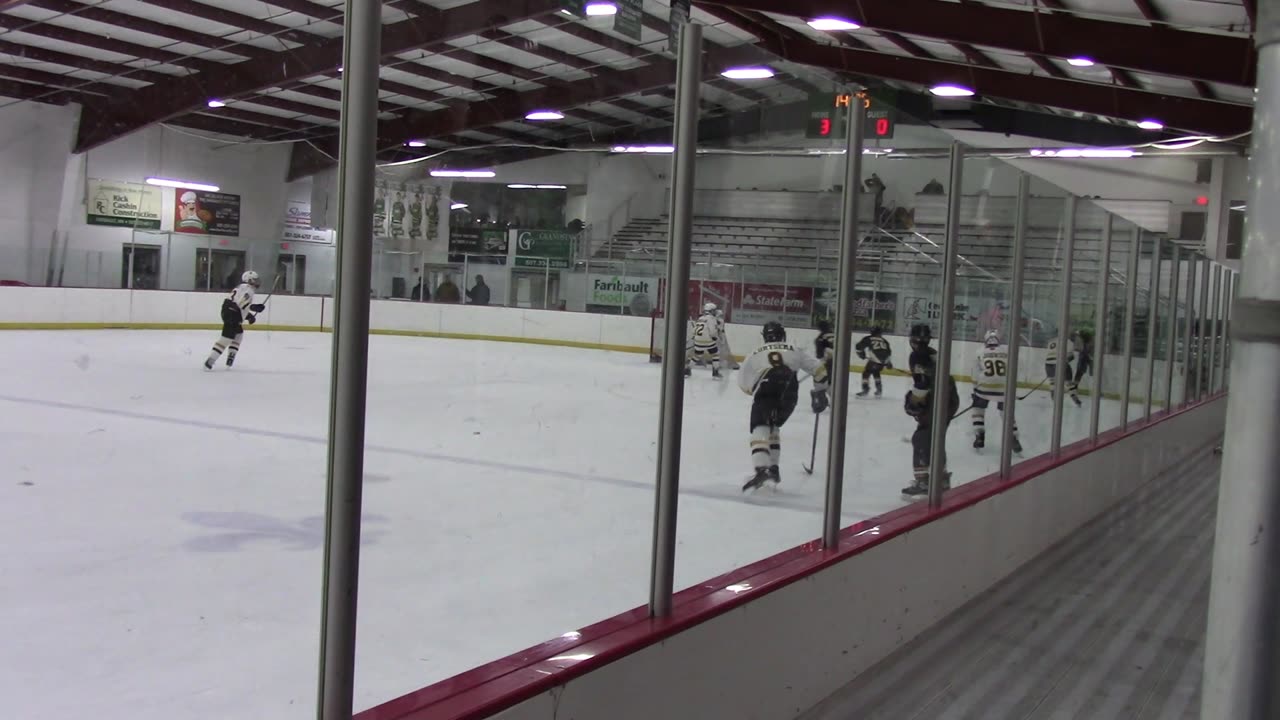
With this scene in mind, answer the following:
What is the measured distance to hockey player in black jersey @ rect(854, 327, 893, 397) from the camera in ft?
9.35

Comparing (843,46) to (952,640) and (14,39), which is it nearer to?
(952,640)

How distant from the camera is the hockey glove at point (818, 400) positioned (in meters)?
2.75

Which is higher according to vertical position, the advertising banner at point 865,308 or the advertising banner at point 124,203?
the advertising banner at point 124,203

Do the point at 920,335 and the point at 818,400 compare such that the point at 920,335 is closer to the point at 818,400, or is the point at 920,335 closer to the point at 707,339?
the point at 818,400

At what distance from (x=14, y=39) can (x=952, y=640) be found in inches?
117

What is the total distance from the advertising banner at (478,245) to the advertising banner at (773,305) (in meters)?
0.74

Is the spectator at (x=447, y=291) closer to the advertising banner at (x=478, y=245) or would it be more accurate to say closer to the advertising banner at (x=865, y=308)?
the advertising banner at (x=478, y=245)

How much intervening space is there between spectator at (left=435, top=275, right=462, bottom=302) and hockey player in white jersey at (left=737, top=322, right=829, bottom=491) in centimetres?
89

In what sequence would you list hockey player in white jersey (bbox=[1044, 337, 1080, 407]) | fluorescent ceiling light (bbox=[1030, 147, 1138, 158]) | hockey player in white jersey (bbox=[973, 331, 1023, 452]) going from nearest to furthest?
hockey player in white jersey (bbox=[973, 331, 1023, 452]) < hockey player in white jersey (bbox=[1044, 337, 1080, 407]) < fluorescent ceiling light (bbox=[1030, 147, 1138, 158])

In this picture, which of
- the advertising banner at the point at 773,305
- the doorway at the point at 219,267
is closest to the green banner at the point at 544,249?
the doorway at the point at 219,267

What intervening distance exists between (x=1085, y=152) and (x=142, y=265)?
15140mm

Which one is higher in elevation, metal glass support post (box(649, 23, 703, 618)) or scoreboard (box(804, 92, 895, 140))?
scoreboard (box(804, 92, 895, 140))

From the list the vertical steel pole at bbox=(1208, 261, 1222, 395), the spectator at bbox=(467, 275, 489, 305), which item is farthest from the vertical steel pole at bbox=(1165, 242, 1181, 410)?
the spectator at bbox=(467, 275, 489, 305)

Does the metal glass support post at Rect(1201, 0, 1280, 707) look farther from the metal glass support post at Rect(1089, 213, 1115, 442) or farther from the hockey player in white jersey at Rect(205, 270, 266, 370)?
the metal glass support post at Rect(1089, 213, 1115, 442)
